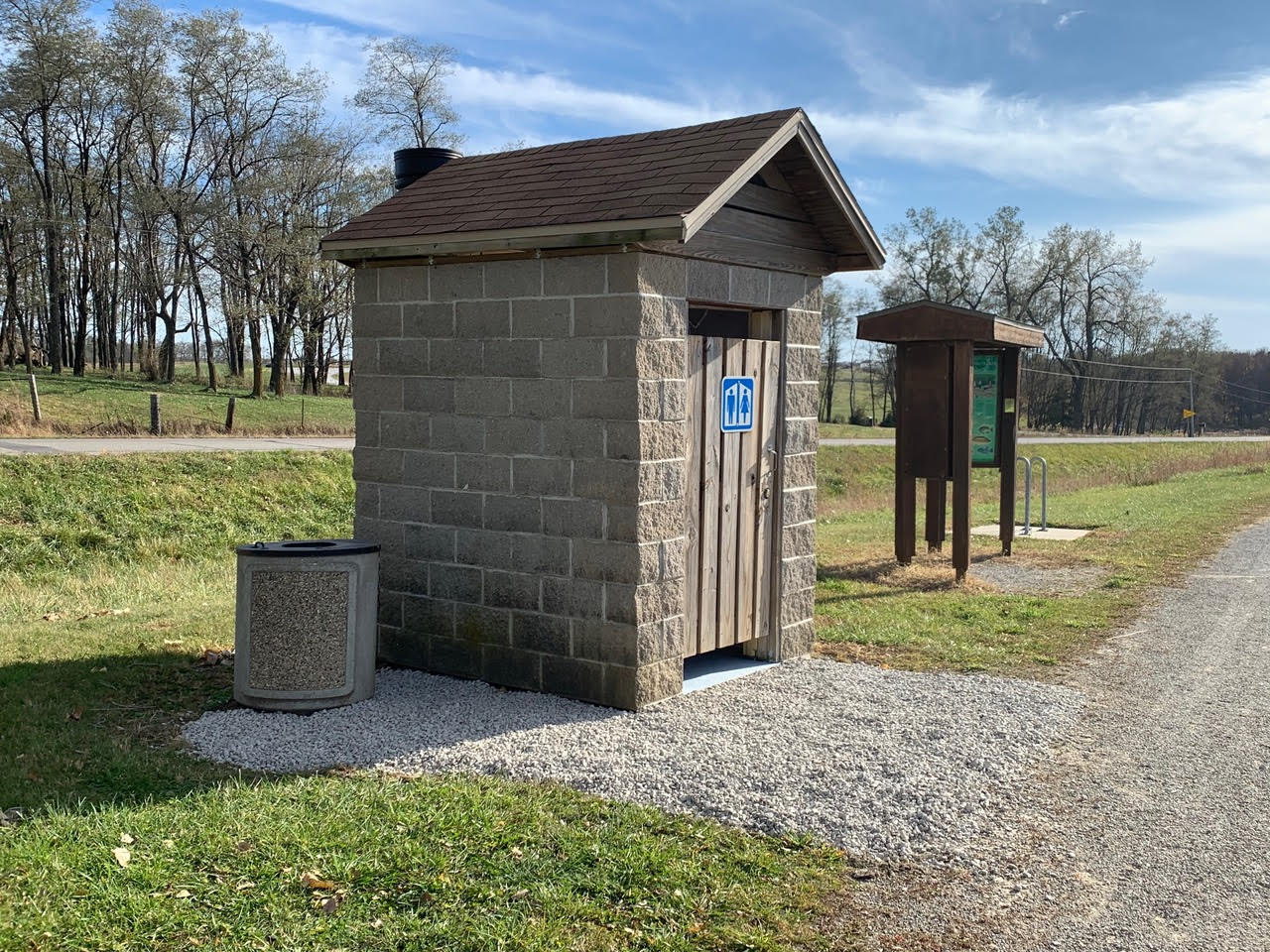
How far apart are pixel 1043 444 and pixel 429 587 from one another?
117ft

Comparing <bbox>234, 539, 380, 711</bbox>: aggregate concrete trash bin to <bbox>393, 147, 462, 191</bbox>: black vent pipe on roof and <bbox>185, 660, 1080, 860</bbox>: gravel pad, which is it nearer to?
<bbox>185, 660, 1080, 860</bbox>: gravel pad

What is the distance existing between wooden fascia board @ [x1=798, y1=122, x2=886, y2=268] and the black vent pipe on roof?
2923 mm

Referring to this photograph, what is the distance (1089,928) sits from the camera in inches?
160

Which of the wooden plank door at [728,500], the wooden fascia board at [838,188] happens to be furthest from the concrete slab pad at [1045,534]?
the wooden plank door at [728,500]

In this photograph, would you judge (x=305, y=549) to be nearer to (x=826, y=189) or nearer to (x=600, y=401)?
(x=600, y=401)

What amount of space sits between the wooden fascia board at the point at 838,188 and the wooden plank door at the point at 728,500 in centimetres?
105

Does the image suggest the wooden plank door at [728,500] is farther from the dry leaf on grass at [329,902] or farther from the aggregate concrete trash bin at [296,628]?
the dry leaf on grass at [329,902]

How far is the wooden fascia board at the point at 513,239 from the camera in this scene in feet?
20.3

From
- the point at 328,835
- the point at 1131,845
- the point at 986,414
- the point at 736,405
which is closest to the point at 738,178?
the point at 736,405

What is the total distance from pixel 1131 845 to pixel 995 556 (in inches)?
368

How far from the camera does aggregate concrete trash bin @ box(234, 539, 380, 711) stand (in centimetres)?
643

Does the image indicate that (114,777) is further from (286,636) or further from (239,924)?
(239,924)

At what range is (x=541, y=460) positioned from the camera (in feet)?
22.4

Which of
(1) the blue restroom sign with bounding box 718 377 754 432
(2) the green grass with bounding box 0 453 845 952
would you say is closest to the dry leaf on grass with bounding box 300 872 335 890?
(2) the green grass with bounding box 0 453 845 952
